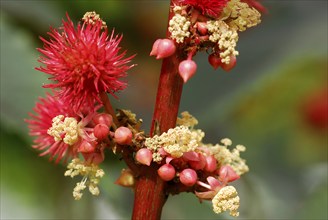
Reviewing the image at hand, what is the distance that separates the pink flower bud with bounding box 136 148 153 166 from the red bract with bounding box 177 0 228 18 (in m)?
0.15

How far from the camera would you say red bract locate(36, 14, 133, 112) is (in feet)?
2.34

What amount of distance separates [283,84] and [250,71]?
0.23ft

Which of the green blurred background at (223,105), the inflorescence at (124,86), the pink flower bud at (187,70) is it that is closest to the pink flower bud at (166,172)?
the inflorescence at (124,86)

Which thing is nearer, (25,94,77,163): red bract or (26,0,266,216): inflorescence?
(26,0,266,216): inflorescence

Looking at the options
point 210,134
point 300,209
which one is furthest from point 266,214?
point 210,134

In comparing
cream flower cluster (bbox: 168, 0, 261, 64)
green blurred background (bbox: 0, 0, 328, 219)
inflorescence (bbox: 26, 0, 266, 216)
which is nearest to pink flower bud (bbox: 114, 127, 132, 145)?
inflorescence (bbox: 26, 0, 266, 216)

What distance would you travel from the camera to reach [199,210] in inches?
47.9

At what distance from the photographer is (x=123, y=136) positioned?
73 centimetres

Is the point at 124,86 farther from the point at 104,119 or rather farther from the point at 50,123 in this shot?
the point at 50,123

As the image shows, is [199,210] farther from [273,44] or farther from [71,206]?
[273,44]

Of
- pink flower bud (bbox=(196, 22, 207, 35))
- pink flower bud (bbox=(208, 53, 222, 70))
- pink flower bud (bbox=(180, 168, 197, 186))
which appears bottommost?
pink flower bud (bbox=(180, 168, 197, 186))

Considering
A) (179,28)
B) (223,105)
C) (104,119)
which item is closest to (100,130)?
(104,119)

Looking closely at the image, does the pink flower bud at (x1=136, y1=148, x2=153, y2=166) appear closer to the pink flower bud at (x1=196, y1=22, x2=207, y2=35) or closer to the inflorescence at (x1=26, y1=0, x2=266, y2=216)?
the inflorescence at (x1=26, y1=0, x2=266, y2=216)

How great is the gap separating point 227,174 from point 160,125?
3.7 inches
